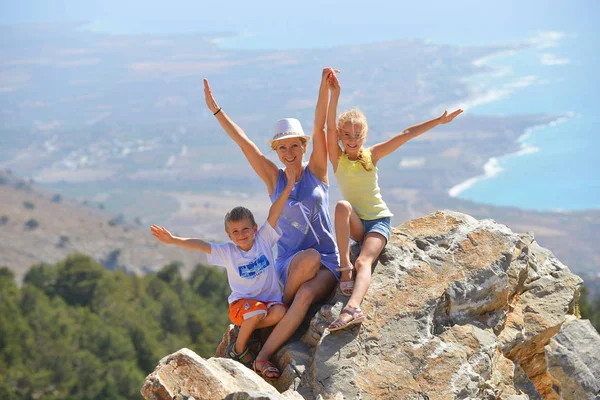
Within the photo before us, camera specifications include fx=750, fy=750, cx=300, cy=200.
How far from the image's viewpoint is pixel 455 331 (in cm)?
830

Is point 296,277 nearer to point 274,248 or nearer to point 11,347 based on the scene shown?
point 274,248

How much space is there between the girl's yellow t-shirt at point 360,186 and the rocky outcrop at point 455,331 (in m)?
0.59

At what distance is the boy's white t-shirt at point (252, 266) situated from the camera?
8062 millimetres

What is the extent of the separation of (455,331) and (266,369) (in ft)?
7.10

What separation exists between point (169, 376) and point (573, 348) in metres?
5.73

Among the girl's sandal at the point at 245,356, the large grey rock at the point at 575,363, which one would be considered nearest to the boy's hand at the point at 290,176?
the girl's sandal at the point at 245,356

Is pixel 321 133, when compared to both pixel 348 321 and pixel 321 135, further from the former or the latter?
pixel 348 321

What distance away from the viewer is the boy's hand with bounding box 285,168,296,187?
8086 mm

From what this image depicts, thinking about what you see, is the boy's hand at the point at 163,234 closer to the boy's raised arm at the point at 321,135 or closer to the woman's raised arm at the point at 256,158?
the woman's raised arm at the point at 256,158

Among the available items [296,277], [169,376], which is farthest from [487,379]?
[169,376]

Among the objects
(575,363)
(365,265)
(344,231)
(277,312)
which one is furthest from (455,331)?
(575,363)

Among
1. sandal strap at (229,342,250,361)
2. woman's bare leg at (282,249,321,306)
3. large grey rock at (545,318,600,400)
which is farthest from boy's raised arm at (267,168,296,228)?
large grey rock at (545,318,600,400)

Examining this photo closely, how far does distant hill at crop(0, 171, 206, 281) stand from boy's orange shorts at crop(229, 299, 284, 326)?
383 ft

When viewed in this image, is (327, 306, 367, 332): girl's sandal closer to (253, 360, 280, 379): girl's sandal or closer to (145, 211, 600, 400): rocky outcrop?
(145, 211, 600, 400): rocky outcrop
